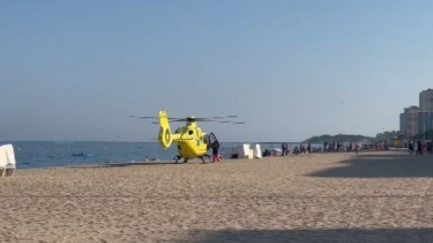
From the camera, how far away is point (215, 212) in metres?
12.8

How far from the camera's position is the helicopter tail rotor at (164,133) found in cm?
3419

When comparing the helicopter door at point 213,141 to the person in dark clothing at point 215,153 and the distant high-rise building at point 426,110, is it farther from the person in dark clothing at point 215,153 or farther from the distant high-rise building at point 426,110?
the distant high-rise building at point 426,110

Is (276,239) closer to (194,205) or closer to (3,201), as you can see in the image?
(194,205)

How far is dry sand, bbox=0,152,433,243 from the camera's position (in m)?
10.0

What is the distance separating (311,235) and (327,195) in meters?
6.40

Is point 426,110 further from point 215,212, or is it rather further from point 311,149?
point 215,212

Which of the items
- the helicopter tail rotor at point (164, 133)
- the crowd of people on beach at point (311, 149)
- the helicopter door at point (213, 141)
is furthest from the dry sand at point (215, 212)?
the crowd of people on beach at point (311, 149)

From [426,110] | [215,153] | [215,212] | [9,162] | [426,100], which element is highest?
[426,100]

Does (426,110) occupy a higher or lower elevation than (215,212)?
higher

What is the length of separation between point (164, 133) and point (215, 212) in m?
22.0

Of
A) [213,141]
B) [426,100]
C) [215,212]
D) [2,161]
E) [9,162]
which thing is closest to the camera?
[215,212]

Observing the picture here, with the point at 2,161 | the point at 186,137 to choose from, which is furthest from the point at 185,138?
the point at 2,161

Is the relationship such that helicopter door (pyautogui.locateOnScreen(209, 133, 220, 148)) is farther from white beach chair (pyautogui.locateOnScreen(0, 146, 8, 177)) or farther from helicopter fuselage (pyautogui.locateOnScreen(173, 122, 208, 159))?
white beach chair (pyautogui.locateOnScreen(0, 146, 8, 177))

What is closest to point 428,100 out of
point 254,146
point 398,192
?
point 254,146
